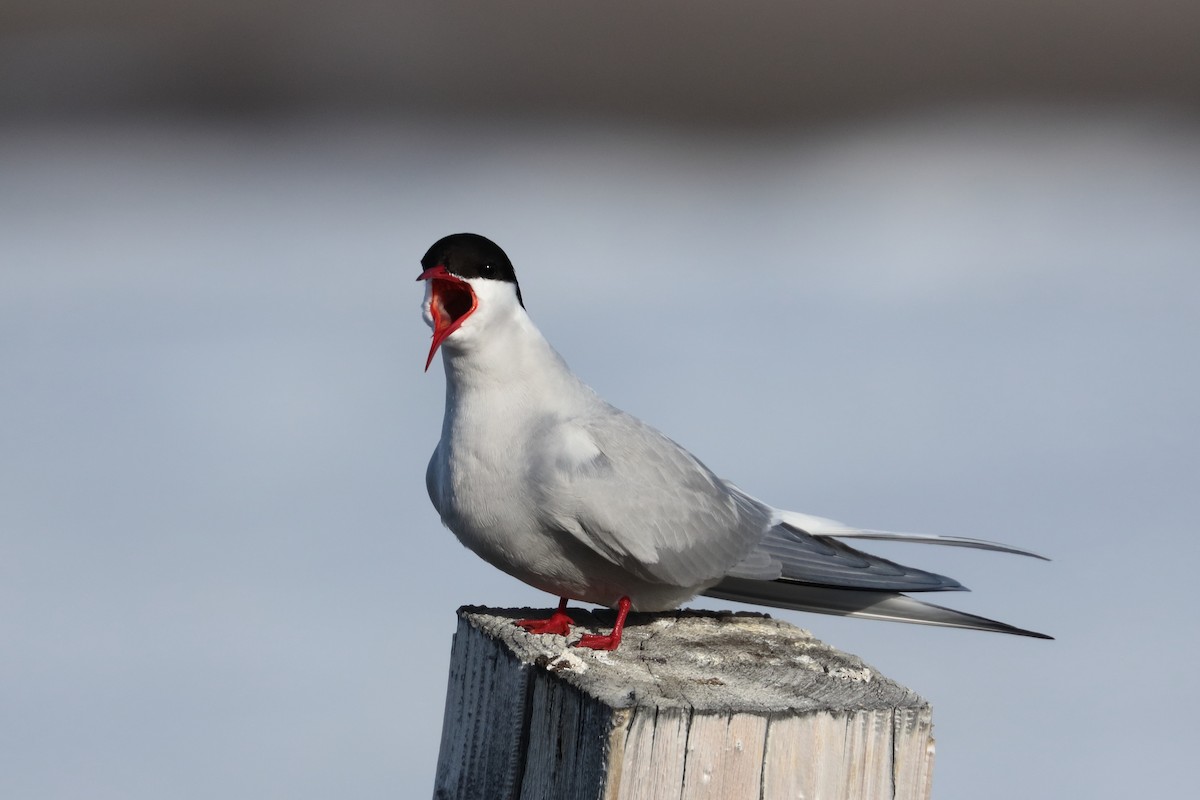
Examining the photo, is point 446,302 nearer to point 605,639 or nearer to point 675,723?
point 605,639

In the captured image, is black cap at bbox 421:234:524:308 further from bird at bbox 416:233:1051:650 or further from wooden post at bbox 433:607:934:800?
wooden post at bbox 433:607:934:800

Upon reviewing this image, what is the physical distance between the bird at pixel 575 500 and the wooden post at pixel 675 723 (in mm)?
198

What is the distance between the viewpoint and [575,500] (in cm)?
277

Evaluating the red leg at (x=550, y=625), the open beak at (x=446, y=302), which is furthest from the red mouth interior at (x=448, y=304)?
the red leg at (x=550, y=625)

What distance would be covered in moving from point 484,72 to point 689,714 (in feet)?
31.1

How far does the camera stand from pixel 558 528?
280cm

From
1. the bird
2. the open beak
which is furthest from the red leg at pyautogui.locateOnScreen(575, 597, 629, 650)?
the open beak

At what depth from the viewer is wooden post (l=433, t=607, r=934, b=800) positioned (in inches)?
81.6

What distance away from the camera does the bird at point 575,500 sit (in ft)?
9.19

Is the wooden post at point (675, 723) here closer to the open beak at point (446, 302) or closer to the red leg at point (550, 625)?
the red leg at point (550, 625)

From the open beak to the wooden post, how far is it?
0.59m

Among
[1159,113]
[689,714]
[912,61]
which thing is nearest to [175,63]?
[912,61]

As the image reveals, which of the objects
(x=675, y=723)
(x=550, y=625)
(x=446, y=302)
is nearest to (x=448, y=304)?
(x=446, y=302)

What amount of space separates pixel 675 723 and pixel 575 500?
756 mm
